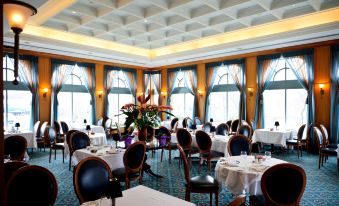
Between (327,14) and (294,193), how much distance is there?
20.4ft

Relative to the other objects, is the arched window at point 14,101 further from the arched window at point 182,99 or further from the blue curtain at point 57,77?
the arched window at point 182,99

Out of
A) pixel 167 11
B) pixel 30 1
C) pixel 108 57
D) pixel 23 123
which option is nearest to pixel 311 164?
pixel 167 11

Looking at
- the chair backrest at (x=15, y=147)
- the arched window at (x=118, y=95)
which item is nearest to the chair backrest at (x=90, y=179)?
the chair backrest at (x=15, y=147)

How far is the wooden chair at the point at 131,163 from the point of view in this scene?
409 cm

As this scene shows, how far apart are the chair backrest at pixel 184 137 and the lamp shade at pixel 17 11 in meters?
4.64

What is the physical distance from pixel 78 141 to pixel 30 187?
3.25 metres

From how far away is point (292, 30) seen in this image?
7.25 m

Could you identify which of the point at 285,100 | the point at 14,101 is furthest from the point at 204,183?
the point at 14,101

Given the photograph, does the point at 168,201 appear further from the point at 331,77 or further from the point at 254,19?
the point at 331,77

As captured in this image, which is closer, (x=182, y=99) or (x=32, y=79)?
(x=32, y=79)

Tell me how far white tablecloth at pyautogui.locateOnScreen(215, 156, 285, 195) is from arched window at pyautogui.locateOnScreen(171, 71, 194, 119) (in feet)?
27.7

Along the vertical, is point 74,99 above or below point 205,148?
above

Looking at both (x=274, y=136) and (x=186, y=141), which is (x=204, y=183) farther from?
(x=274, y=136)

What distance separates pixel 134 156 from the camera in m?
4.17
